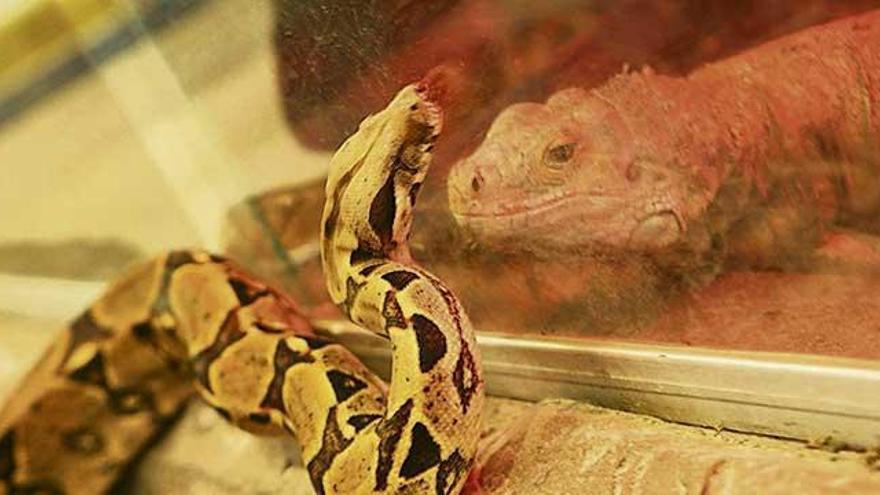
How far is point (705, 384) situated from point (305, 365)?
0.87 metres

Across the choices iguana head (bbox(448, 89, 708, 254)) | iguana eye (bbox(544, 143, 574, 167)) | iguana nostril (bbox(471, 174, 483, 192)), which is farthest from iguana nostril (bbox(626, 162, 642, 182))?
iguana nostril (bbox(471, 174, 483, 192))

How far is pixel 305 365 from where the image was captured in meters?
2.32

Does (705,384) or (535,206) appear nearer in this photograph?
(705,384)

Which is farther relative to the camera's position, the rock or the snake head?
the snake head

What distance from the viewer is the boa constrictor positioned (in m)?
1.85

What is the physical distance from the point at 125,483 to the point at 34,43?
2.18 meters

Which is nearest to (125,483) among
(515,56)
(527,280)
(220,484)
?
(220,484)

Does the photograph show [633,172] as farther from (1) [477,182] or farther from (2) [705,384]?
(2) [705,384]

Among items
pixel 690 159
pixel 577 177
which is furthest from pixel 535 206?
pixel 690 159

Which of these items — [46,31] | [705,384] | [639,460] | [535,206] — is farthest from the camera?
[46,31]

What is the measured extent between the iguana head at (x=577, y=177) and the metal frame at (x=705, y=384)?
0.24m

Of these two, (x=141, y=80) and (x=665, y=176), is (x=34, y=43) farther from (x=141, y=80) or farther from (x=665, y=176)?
(x=665, y=176)

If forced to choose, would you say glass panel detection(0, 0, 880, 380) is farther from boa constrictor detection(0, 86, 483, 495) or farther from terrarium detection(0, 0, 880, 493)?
boa constrictor detection(0, 86, 483, 495)

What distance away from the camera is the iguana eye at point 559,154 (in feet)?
6.77
